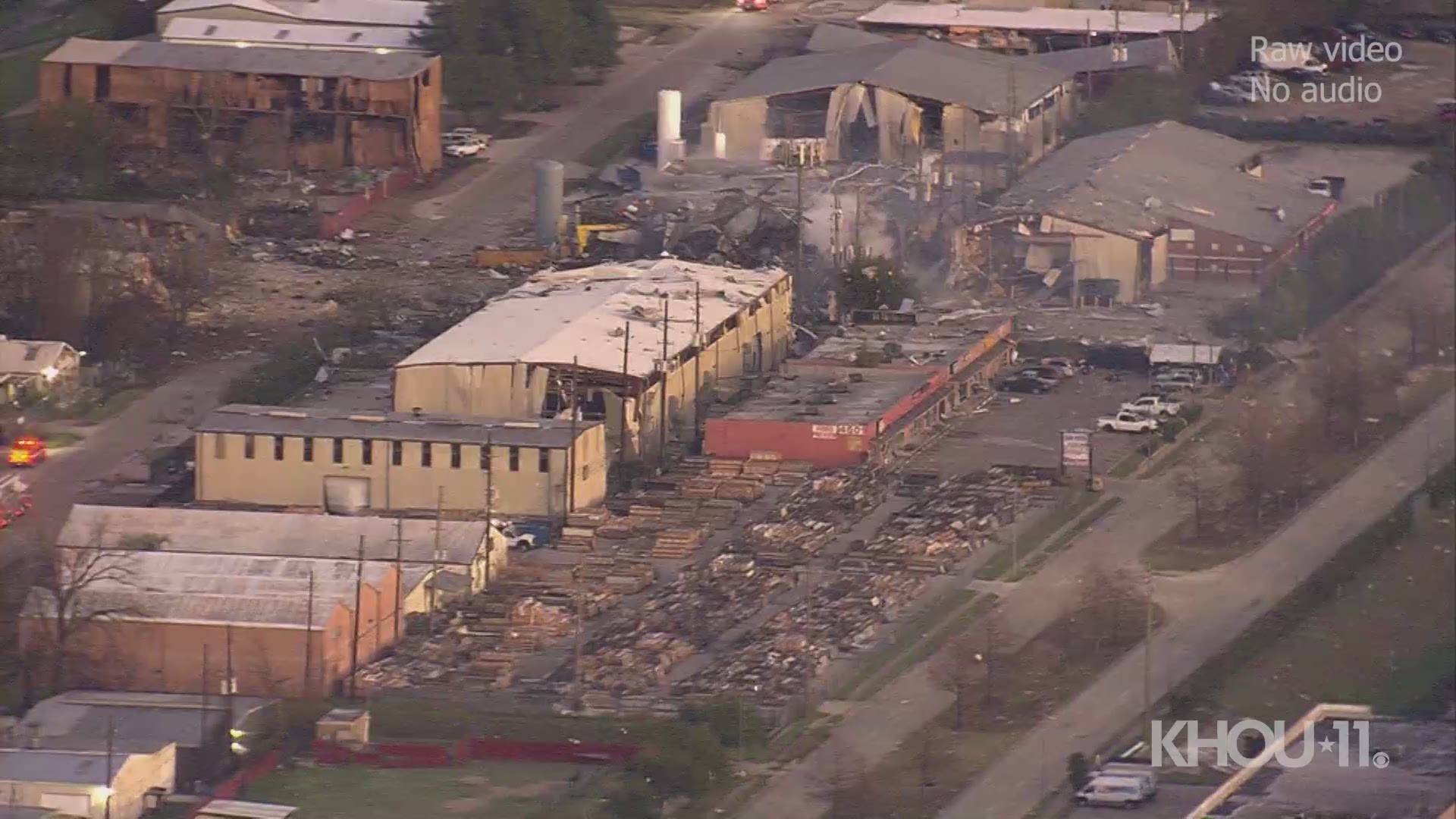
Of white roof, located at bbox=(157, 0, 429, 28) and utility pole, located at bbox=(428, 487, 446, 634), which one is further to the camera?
white roof, located at bbox=(157, 0, 429, 28)

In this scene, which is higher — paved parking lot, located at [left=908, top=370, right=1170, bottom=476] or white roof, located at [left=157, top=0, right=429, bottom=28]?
white roof, located at [left=157, top=0, right=429, bottom=28]

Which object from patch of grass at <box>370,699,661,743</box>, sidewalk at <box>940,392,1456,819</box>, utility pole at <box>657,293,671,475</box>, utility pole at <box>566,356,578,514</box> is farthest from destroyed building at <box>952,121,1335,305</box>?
patch of grass at <box>370,699,661,743</box>

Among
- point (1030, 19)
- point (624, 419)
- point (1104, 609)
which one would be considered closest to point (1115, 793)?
point (1104, 609)

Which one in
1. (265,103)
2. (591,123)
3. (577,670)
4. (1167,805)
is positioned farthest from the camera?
(591,123)

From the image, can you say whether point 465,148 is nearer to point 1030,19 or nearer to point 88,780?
point 1030,19

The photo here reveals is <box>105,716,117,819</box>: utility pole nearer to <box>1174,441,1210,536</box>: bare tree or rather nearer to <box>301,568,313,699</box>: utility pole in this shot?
<box>301,568,313,699</box>: utility pole

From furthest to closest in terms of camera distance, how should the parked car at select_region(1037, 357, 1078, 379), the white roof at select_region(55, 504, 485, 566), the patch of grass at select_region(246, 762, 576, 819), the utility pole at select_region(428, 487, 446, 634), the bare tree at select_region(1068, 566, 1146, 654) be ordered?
the parked car at select_region(1037, 357, 1078, 379)
the white roof at select_region(55, 504, 485, 566)
the utility pole at select_region(428, 487, 446, 634)
the bare tree at select_region(1068, 566, 1146, 654)
the patch of grass at select_region(246, 762, 576, 819)
